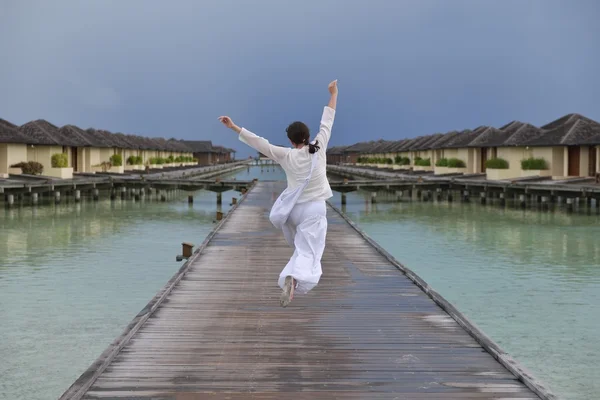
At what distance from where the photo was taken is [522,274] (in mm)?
18203

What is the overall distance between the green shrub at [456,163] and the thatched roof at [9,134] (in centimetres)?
3246

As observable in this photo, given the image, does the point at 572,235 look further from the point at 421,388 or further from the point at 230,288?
the point at 421,388

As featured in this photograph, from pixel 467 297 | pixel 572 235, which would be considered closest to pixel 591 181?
pixel 572 235

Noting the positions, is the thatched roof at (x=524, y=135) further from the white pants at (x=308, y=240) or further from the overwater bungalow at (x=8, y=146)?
the white pants at (x=308, y=240)

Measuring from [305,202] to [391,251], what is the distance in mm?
16443

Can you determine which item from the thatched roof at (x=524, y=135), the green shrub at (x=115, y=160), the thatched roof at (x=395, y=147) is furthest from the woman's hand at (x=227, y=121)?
the thatched roof at (x=395, y=147)

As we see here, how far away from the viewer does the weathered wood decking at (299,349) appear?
553 cm

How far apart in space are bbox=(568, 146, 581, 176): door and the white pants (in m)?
38.7

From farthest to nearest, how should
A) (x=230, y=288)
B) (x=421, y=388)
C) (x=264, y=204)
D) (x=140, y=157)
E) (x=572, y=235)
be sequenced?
1. (x=140, y=157)
2. (x=264, y=204)
3. (x=572, y=235)
4. (x=230, y=288)
5. (x=421, y=388)

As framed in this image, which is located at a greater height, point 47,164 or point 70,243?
point 47,164

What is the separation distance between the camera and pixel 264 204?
29.5m

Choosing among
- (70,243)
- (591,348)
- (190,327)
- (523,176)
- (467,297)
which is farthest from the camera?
(523,176)

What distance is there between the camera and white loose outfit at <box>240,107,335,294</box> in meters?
6.58

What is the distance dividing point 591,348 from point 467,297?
444 centimetres
